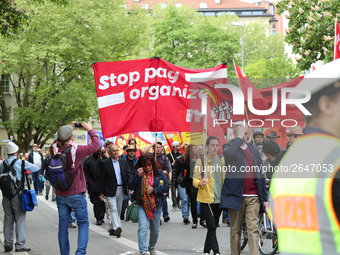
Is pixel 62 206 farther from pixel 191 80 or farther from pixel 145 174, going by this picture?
pixel 191 80

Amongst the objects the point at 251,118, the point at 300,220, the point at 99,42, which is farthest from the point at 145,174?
the point at 99,42

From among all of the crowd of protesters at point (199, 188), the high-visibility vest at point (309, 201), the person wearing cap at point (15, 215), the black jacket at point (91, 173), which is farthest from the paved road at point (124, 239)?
the high-visibility vest at point (309, 201)

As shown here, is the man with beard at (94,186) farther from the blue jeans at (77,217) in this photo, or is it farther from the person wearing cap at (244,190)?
the person wearing cap at (244,190)

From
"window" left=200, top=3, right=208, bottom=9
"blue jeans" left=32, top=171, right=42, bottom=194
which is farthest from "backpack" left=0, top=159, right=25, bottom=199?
"window" left=200, top=3, right=208, bottom=9

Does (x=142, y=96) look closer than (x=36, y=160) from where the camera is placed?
Yes

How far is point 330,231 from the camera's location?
4.61ft

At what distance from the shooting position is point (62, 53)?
2847 cm

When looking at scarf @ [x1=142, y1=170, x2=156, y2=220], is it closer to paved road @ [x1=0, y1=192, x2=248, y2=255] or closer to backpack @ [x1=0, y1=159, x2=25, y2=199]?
paved road @ [x1=0, y1=192, x2=248, y2=255]

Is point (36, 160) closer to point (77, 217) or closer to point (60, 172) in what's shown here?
point (77, 217)

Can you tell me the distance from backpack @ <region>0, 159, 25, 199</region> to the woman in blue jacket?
191cm

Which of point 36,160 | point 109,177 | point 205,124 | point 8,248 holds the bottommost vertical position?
point 36,160

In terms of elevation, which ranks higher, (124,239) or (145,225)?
(145,225)

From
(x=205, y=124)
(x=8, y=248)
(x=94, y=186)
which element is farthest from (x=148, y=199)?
(x=94, y=186)

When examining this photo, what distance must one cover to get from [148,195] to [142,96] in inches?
102
